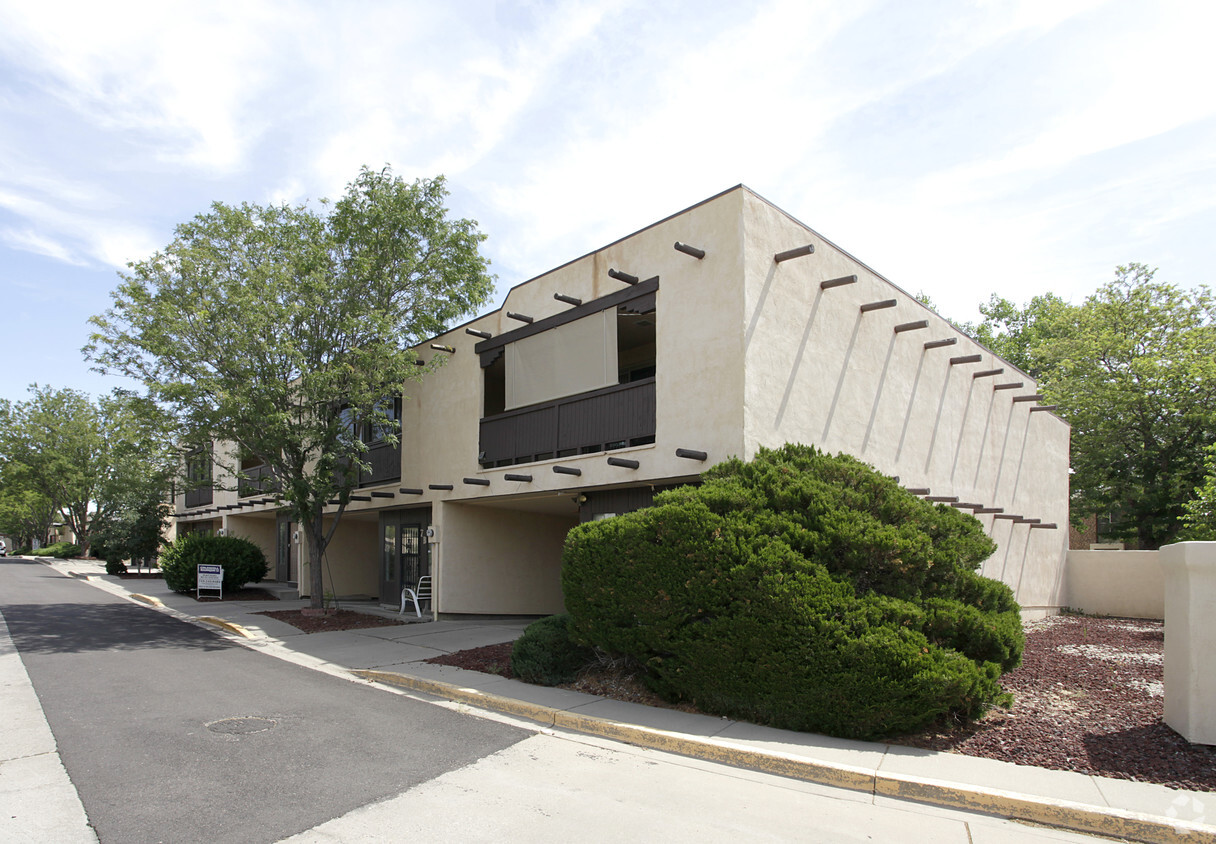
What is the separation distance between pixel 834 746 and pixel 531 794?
2788 millimetres

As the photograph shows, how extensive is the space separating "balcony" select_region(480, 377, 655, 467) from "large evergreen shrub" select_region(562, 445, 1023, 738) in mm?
2953

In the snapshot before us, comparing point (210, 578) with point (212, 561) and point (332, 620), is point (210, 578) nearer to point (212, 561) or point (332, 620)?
point (212, 561)

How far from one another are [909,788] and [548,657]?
4.81m

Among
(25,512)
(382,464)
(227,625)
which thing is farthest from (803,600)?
(25,512)

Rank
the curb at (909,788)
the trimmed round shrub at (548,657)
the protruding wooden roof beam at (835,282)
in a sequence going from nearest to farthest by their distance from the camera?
1. the curb at (909,788)
2. the trimmed round shrub at (548,657)
3. the protruding wooden roof beam at (835,282)

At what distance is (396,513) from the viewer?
18422 millimetres

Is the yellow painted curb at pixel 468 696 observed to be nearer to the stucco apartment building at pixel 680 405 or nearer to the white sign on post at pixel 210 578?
the stucco apartment building at pixel 680 405

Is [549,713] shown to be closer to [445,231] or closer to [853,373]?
[853,373]

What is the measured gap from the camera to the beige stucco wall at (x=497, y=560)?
1594 cm

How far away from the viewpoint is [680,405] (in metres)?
11.0

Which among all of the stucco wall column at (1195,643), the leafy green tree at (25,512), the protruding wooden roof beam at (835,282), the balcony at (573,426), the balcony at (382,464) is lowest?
the leafy green tree at (25,512)

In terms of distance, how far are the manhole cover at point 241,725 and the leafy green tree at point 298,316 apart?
7.63 meters

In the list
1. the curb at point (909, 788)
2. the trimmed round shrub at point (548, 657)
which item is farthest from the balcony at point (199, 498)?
the curb at point (909, 788)

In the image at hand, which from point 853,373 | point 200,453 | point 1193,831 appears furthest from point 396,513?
point 1193,831
